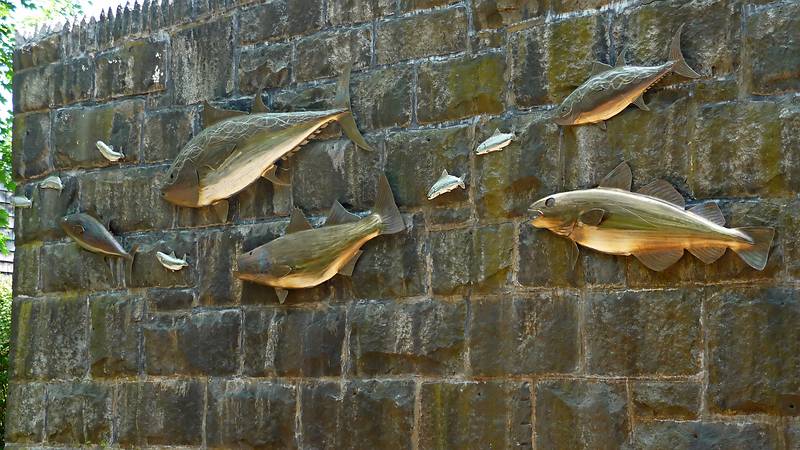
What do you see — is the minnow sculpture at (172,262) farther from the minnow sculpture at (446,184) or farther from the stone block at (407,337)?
the minnow sculpture at (446,184)

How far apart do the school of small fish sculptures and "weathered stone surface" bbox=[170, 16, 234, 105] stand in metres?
0.24

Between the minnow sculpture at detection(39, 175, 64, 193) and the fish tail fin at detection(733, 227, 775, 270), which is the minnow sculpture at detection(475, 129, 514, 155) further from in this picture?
the minnow sculpture at detection(39, 175, 64, 193)

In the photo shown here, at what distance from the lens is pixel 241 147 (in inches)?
209

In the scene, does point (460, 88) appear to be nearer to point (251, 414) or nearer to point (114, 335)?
point (251, 414)

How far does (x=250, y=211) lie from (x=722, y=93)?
2.61 m

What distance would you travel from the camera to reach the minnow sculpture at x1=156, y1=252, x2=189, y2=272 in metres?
5.55

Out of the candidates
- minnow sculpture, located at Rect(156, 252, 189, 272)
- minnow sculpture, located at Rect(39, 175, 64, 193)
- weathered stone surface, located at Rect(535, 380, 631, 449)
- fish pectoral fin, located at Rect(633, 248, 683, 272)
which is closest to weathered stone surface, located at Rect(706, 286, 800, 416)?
fish pectoral fin, located at Rect(633, 248, 683, 272)

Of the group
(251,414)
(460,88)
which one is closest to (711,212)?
(460,88)

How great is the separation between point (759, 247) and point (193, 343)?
3.11m

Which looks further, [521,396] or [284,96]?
[284,96]

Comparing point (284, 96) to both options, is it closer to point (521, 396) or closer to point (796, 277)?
point (521, 396)

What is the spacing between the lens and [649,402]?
4.22 meters

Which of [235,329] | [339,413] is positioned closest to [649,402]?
[339,413]

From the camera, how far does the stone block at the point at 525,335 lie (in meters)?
4.45
